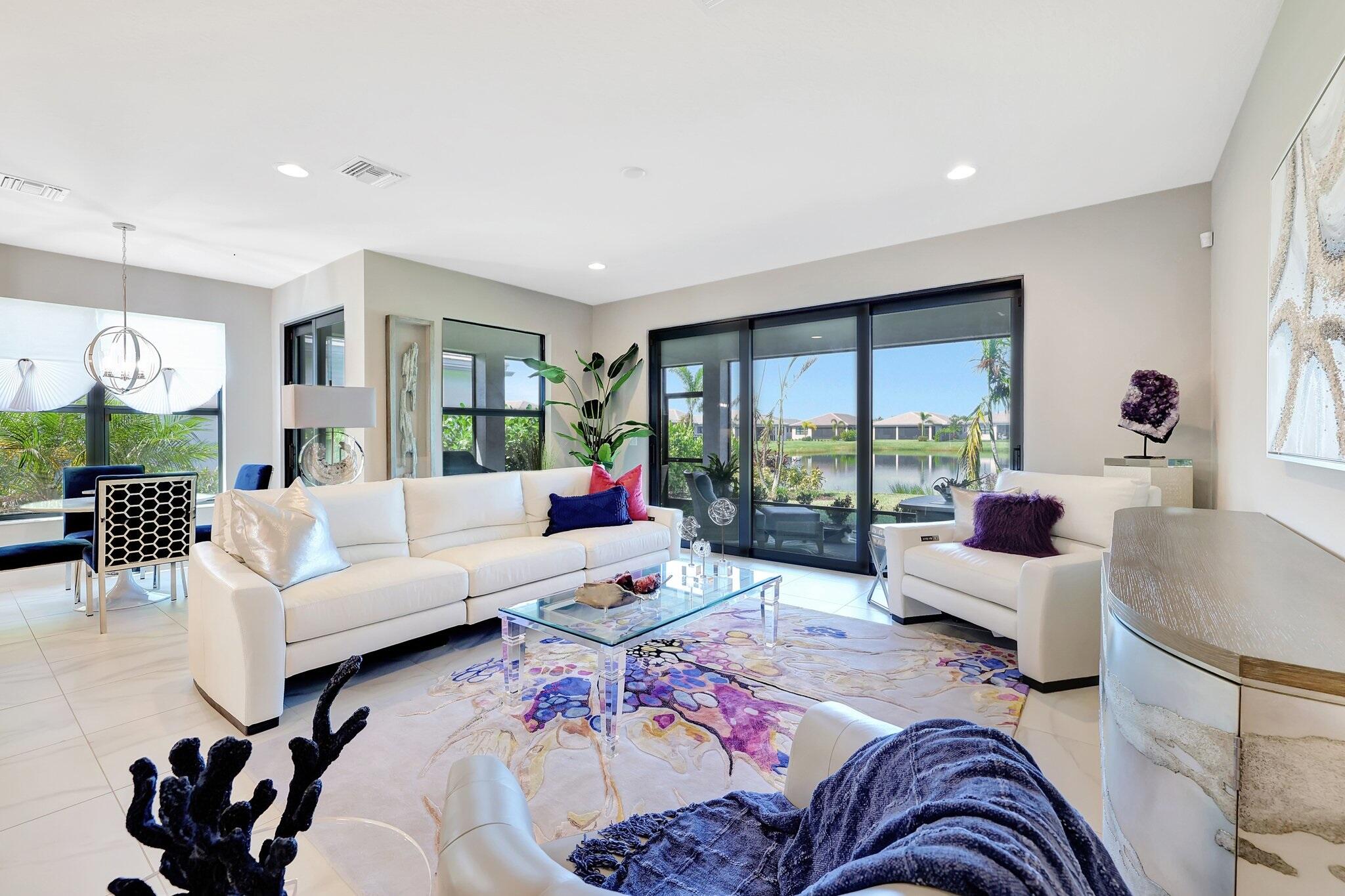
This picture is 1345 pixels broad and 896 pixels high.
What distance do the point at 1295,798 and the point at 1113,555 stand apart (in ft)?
2.82

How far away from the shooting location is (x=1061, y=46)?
221 centimetres

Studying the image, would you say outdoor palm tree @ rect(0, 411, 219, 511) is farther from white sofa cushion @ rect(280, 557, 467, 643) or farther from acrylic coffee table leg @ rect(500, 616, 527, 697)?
acrylic coffee table leg @ rect(500, 616, 527, 697)

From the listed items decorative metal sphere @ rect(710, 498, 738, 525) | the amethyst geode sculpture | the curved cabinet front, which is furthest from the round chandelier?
the amethyst geode sculpture

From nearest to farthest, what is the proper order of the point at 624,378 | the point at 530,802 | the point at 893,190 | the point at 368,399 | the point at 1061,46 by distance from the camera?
the point at 530,802, the point at 1061,46, the point at 893,190, the point at 368,399, the point at 624,378

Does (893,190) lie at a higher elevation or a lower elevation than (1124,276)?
higher

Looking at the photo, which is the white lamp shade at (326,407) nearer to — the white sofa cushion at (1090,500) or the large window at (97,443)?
the large window at (97,443)

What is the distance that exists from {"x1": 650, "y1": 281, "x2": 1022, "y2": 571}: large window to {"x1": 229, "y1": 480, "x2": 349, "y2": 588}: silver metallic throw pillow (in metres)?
3.62

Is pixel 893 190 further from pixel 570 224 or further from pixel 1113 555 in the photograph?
pixel 1113 555

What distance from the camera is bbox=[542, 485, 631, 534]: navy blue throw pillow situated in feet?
13.8

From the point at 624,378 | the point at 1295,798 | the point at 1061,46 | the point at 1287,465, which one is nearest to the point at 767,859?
the point at 1295,798

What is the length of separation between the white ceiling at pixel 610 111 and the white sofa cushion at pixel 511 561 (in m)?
2.19

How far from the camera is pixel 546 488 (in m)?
4.39

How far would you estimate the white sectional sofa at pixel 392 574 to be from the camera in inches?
90.9

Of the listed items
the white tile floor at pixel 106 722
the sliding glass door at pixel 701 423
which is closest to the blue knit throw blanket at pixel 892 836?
the white tile floor at pixel 106 722
